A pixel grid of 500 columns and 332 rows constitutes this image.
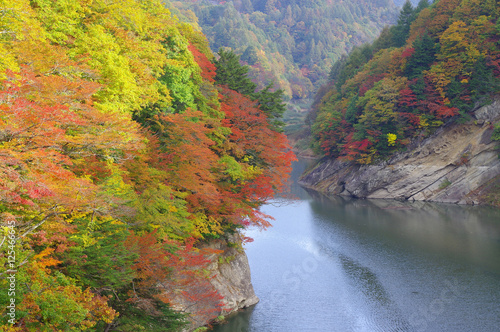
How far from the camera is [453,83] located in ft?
152

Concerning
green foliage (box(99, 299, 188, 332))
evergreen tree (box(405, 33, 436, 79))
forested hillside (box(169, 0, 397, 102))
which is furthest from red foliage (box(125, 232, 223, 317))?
forested hillside (box(169, 0, 397, 102))

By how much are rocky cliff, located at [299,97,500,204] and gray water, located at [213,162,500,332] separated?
3072mm

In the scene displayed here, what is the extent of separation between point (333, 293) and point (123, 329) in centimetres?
1575

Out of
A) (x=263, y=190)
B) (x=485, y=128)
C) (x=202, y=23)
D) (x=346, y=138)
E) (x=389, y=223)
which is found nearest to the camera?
(x=263, y=190)

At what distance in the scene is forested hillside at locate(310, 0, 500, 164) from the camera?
1781 inches

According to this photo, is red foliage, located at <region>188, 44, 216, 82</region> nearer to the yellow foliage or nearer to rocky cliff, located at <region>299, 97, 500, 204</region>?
the yellow foliage

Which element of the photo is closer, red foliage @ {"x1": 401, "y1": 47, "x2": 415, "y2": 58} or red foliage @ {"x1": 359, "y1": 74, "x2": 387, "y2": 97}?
red foliage @ {"x1": 401, "y1": 47, "x2": 415, "y2": 58}

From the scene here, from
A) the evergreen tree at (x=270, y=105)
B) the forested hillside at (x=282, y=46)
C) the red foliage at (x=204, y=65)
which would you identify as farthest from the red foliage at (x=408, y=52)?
the forested hillside at (x=282, y=46)

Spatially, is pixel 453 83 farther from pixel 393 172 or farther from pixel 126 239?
pixel 126 239

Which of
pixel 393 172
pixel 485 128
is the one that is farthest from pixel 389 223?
pixel 485 128

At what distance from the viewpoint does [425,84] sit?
49.2 meters

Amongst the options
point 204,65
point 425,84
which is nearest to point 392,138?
point 425,84

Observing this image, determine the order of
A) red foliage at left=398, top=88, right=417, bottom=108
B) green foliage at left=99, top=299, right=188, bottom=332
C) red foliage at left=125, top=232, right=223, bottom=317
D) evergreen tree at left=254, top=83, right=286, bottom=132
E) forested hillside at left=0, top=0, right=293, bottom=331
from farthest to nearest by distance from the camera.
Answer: red foliage at left=398, top=88, right=417, bottom=108, evergreen tree at left=254, top=83, right=286, bottom=132, red foliage at left=125, top=232, right=223, bottom=317, green foliage at left=99, top=299, right=188, bottom=332, forested hillside at left=0, top=0, right=293, bottom=331

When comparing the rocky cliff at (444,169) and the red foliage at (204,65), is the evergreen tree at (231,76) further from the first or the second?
the rocky cliff at (444,169)
